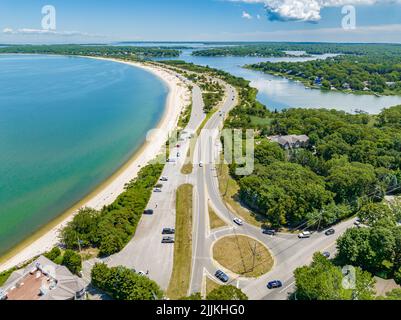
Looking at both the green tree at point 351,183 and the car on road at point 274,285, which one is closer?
the car on road at point 274,285

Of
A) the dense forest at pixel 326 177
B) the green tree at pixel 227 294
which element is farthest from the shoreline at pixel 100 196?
the green tree at pixel 227 294

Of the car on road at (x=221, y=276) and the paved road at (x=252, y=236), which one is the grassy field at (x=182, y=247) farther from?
the car on road at (x=221, y=276)

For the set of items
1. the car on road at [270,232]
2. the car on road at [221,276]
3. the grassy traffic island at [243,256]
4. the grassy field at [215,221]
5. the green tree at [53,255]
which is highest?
the grassy field at [215,221]

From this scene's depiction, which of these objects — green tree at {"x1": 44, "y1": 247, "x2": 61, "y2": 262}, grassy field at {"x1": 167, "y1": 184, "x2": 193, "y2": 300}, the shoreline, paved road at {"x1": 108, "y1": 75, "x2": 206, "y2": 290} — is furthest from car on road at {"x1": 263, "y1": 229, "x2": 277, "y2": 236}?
the shoreline

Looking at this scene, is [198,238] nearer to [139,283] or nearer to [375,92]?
[139,283]

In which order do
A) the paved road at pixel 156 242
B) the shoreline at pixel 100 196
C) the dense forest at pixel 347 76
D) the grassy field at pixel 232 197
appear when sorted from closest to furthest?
the paved road at pixel 156 242, the shoreline at pixel 100 196, the grassy field at pixel 232 197, the dense forest at pixel 347 76

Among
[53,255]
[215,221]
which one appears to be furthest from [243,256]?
[53,255]
